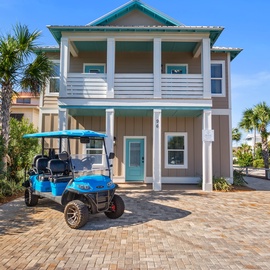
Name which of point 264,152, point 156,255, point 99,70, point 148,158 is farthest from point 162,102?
point 264,152

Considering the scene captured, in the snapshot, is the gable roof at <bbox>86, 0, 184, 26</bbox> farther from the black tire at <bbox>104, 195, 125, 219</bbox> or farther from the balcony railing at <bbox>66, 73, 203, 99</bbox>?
the black tire at <bbox>104, 195, 125, 219</bbox>

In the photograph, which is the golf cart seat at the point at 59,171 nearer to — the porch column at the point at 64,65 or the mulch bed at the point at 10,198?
the mulch bed at the point at 10,198

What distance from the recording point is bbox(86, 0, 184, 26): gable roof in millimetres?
10844

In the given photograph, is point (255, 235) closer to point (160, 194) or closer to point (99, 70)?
point (160, 194)

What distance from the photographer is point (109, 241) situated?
4.43 metres

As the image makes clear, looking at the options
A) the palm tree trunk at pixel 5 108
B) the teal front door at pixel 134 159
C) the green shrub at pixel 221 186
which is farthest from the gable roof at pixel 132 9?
the green shrub at pixel 221 186

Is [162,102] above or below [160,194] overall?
above

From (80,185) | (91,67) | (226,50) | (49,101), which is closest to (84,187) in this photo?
(80,185)

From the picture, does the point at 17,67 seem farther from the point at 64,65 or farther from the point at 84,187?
the point at 84,187

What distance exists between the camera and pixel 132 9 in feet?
37.5

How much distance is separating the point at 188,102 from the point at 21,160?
7.48 meters

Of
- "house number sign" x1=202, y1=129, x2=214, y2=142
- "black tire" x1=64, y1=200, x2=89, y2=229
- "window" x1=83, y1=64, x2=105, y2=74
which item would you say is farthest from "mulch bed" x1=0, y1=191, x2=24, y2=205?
"house number sign" x1=202, y1=129, x2=214, y2=142

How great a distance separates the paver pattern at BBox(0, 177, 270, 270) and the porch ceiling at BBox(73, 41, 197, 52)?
741cm

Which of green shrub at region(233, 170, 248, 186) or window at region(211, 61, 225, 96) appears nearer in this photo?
green shrub at region(233, 170, 248, 186)
